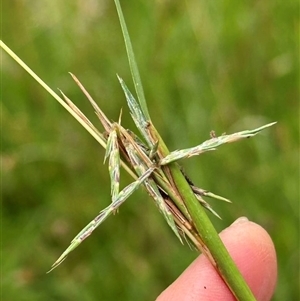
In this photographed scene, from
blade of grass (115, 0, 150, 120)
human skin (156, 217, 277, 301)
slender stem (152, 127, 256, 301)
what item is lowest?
human skin (156, 217, 277, 301)

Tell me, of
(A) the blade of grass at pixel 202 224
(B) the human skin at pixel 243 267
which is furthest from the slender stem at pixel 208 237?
(B) the human skin at pixel 243 267

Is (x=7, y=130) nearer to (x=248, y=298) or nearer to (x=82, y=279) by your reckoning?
(x=82, y=279)

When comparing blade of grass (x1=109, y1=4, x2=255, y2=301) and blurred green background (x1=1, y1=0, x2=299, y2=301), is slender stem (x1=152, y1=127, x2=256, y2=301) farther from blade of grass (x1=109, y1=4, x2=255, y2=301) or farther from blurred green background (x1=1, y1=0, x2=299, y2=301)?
blurred green background (x1=1, y1=0, x2=299, y2=301)

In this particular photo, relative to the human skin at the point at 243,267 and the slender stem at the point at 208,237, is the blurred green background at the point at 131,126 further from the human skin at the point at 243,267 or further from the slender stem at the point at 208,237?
the slender stem at the point at 208,237

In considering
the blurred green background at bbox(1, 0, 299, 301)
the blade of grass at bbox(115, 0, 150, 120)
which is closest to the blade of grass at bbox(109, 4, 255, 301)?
the blade of grass at bbox(115, 0, 150, 120)

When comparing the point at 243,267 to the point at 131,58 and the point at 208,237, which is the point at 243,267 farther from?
the point at 131,58

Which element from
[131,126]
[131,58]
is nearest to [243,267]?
[131,58]
